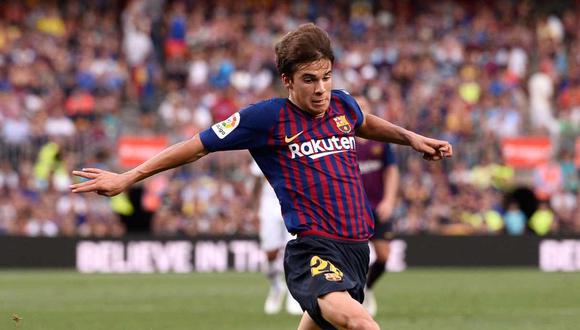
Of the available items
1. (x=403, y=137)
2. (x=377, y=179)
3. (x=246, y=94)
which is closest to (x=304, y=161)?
(x=403, y=137)

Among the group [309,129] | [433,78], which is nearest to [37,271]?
[433,78]

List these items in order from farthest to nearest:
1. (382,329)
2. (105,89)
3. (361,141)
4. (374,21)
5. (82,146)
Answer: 1. (374,21)
2. (105,89)
3. (82,146)
4. (361,141)
5. (382,329)

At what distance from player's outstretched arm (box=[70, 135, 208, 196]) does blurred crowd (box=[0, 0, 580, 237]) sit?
55.4 ft

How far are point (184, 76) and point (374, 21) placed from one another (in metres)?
5.16

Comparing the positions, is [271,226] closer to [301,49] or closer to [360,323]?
[301,49]

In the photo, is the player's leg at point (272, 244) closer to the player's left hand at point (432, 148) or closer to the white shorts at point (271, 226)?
the white shorts at point (271, 226)

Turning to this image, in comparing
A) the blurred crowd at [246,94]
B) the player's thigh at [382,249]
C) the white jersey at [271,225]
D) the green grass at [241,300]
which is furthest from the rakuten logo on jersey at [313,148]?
the blurred crowd at [246,94]

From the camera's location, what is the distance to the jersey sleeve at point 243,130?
709 centimetres

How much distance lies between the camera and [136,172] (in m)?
6.84

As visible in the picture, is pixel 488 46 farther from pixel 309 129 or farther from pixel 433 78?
pixel 309 129

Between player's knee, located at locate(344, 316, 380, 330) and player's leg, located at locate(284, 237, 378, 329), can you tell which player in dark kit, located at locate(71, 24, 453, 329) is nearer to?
player's leg, located at locate(284, 237, 378, 329)

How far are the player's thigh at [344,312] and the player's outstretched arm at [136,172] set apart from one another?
1.07 m

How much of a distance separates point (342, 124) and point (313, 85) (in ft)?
1.33

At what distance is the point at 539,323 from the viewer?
40.8 ft
